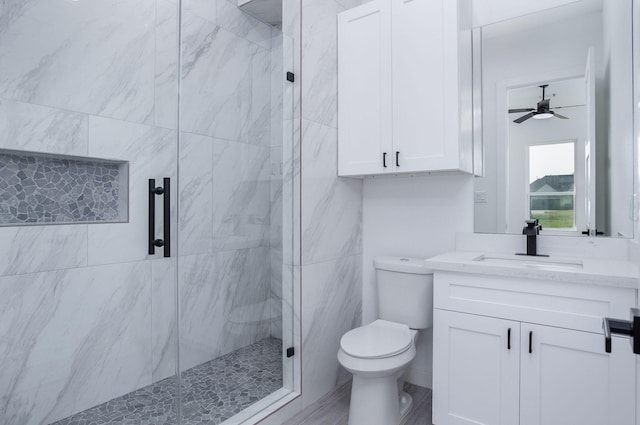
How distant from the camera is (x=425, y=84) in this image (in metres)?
2.04

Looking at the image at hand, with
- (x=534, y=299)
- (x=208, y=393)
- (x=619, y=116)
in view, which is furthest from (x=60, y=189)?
(x=619, y=116)

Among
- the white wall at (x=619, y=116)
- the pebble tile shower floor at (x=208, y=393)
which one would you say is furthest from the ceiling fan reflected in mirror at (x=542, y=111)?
the pebble tile shower floor at (x=208, y=393)

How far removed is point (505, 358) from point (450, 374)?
10.7 inches

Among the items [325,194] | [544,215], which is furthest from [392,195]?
[544,215]

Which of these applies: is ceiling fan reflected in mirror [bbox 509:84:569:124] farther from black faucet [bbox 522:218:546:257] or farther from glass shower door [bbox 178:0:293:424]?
glass shower door [bbox 178:0:293:424]

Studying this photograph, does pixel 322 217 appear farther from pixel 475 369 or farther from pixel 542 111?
pixel 542 111

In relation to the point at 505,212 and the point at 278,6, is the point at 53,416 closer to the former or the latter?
the point at 278,6

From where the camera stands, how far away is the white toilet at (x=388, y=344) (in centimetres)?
176

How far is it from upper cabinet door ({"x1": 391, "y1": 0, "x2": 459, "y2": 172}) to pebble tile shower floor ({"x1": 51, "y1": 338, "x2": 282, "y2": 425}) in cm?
132

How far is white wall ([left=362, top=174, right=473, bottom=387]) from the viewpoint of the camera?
2.25 metres

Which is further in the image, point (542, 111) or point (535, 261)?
point (542, 111)

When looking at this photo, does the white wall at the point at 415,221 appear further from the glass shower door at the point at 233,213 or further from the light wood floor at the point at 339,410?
the glass shower door at the point at 233,213

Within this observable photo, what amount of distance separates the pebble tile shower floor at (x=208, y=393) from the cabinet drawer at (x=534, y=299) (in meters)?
0.98

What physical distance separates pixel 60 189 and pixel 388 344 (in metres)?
1.75
